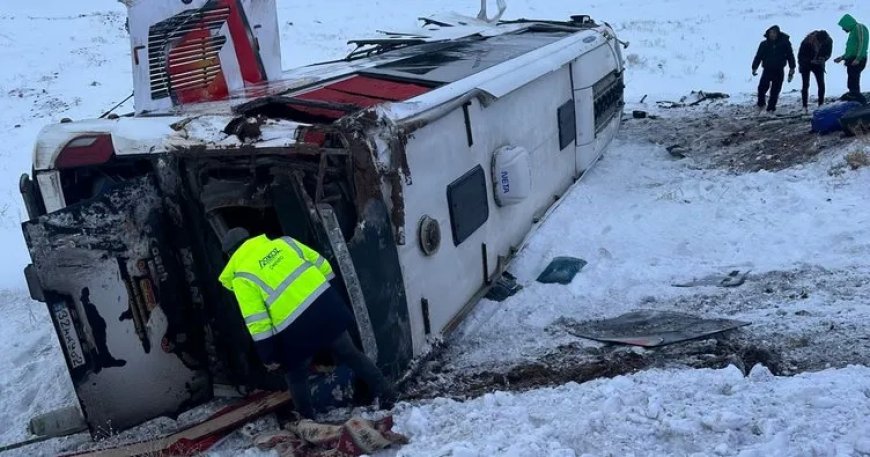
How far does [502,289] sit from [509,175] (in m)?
0.91

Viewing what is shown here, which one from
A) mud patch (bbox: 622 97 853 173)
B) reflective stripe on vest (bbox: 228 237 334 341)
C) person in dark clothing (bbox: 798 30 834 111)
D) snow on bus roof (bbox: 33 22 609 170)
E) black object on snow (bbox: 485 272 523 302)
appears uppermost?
snow on bus roof (bbox: 33 22 609 170)

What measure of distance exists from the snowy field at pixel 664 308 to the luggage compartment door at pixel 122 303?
474 millimetres

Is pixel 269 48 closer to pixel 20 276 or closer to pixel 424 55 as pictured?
pixel 424 55

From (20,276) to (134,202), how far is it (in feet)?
12.7

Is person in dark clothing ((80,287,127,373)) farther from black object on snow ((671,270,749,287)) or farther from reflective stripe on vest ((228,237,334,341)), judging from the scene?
black object on snow ((671,270,749,287))

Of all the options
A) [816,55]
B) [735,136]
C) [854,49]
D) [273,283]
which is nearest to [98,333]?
[273,283]

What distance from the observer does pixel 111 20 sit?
974 inches

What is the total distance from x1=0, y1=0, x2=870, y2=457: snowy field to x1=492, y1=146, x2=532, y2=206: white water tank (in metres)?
0.80

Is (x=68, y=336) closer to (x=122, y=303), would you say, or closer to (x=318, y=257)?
(x=122, y=303)

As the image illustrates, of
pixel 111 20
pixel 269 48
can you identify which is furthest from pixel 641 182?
pixel 111 20

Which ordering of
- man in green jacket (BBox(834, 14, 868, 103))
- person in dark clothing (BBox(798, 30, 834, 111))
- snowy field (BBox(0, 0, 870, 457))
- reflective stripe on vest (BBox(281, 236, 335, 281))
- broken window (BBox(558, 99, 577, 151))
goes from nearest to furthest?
1. snowy field (BBox(0, 0, 870, 457))
2. reflective stripe on vest (BBox(281, 236, 335, 281))
3. broken window (BBox(558, 99, 577, 151))
4. man in green jacket (BBox(834, 14, 868, 103))
5. person in dark clothing (BBox(798, 30, 834, 111))

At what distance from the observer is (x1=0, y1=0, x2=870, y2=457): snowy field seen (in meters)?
3.17

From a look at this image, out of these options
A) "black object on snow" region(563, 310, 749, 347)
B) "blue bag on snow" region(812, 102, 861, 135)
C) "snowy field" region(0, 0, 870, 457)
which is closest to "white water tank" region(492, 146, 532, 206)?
"snowy field" region(0, 0, 870, 457)

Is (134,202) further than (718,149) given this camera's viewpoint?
No
